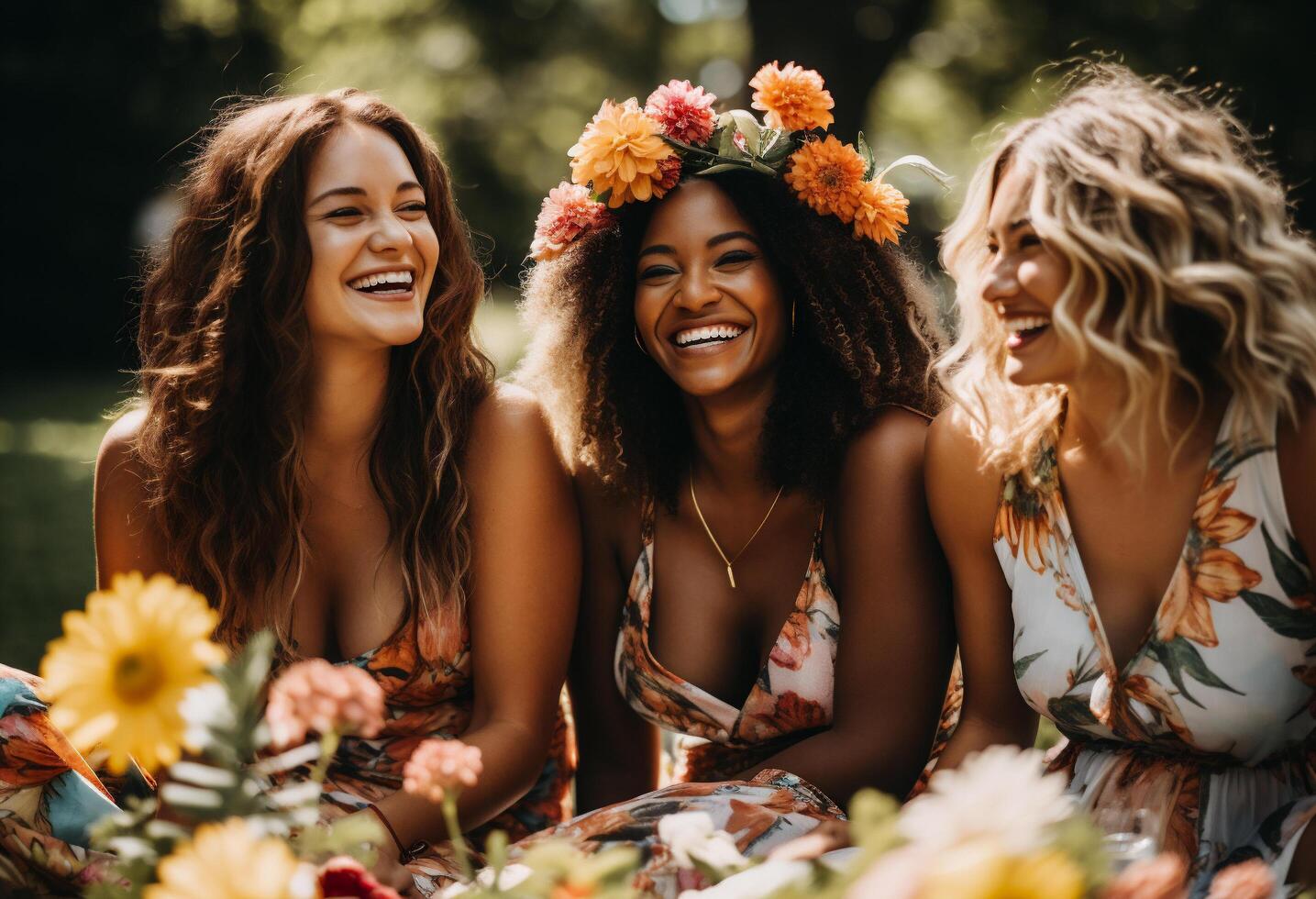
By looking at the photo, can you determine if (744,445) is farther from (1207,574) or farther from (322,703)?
(322,703)

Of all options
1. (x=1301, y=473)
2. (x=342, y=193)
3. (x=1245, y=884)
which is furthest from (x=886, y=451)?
(x=1245, y=884)

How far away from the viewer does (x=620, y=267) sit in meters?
3.16

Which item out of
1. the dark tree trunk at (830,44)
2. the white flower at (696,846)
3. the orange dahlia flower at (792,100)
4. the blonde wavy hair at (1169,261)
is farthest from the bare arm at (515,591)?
the dark tree trunk at (830,44)

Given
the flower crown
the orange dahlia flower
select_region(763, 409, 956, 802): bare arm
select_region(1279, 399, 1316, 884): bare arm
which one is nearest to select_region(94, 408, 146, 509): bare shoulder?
the flower crown

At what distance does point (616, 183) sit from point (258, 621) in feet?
4.40

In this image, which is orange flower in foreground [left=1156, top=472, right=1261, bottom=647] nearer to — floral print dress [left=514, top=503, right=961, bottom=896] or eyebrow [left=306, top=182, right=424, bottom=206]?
floral print dress [left=514, top=503, right=961, bottom=896]

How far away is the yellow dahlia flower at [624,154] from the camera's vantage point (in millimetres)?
2973

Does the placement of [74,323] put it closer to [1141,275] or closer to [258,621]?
[258,621]

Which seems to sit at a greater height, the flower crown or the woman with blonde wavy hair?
the flower crown

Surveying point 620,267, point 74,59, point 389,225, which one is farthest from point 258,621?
point 74,59

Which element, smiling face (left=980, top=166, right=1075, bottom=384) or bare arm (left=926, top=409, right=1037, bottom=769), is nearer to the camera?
smiling face (left=980, top=166, right=1075, bottom=384)

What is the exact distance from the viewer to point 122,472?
9.60 feet

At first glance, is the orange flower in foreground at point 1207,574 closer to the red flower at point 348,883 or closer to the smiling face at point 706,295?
the smiling face at point 706,295

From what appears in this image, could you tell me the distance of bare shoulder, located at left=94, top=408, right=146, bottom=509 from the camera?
2.92 m
